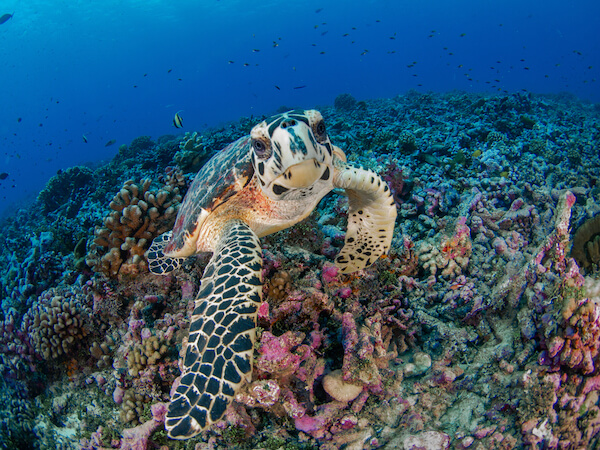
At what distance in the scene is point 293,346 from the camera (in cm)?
203

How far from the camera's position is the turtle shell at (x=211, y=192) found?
9.30 feet

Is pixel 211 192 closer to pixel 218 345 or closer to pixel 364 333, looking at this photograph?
pixel 218 345

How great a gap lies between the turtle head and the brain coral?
241 cm

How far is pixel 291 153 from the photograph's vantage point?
221 centimetres

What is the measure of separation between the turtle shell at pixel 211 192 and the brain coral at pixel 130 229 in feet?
3.04

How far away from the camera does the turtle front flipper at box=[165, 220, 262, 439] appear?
62.0 inches

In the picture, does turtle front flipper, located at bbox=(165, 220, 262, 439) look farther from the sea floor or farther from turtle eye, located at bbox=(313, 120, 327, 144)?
turtle eye, located at bbox=(313, 120, 327, 144)

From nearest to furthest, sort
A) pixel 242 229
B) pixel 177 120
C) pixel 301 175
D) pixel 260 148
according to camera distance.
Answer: pixel 301 175 < pixel 260 148 < pixel 242 229 < pixel 177 120

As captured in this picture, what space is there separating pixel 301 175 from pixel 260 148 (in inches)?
17.8

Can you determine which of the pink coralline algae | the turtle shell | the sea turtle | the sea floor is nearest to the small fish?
the sea floor

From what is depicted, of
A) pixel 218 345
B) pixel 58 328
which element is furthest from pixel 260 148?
pixel 58 328

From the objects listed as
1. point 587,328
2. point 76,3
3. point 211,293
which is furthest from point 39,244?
point 76,3

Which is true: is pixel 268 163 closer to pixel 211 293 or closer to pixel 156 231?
pixel 211 293

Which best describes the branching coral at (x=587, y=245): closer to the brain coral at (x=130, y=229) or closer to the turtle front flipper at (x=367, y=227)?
the turtle front flipper at (x=367, y=227)
